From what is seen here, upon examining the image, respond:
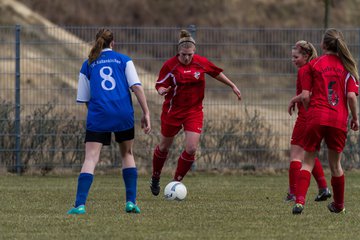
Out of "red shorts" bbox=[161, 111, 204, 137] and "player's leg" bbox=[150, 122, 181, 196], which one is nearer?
"red shorts" bbox=[161, 111, 204, 137]

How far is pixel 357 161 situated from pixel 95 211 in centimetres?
797

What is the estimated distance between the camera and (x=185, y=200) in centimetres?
1286

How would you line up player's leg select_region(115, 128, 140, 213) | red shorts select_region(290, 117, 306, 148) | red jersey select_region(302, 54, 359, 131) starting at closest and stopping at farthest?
red jersey select_region(302, 54, 359, 131) → player's leg select_region(115, 128, 140, 213) → red shorts select_region(290, 117, 306, 148)

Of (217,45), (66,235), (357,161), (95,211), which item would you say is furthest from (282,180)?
(66,235)

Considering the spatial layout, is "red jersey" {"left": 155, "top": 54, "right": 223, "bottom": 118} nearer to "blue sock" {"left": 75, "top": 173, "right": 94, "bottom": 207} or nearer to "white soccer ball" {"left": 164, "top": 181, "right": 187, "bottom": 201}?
"white soccer ball" {"left": 164, "top": 181, "right": 187, "bottom": 201}

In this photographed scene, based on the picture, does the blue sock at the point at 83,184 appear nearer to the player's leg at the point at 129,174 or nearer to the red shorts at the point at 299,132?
the player's leg at the point at 129,174

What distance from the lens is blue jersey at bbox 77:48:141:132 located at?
10555 millimetres

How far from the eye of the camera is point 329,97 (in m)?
10.5

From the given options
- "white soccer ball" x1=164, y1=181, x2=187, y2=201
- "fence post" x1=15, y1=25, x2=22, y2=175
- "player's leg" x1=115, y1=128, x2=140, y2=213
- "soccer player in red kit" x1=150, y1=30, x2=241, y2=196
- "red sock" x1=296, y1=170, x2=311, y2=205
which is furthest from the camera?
"fence post" x1=15, y1=25, x2=22, y2=175

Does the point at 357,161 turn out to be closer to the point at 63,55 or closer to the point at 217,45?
the point at 217,45

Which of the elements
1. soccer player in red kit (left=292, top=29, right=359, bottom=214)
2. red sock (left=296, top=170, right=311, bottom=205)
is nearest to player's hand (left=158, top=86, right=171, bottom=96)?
soccer player in red kit (left=292, top=29, right=359, bottom=214)

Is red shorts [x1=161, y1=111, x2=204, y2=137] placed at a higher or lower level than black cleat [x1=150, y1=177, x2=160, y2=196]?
higher

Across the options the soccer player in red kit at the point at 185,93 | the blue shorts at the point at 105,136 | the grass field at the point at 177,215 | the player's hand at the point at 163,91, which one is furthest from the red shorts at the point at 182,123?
the blue shorts at the point at 105,136

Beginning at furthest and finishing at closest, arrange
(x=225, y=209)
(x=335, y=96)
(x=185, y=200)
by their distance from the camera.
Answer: (x=185, y=200)
(x=225, y=209)
(x=335, y=96)
